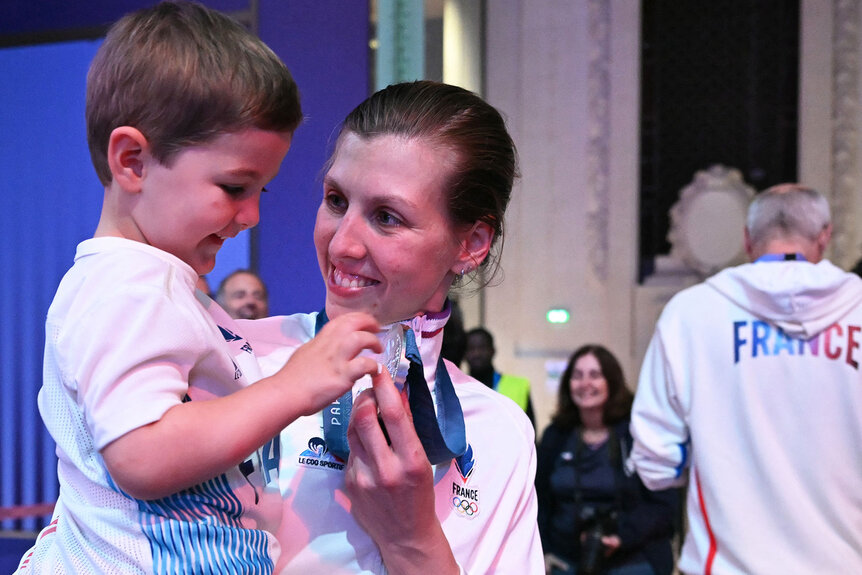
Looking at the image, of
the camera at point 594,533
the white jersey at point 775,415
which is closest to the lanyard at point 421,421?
the white jersey at point 775,415

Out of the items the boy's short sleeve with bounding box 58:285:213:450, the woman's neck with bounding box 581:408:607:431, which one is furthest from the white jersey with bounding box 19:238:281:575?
the woman's neck with bounding box 581:408:607:431

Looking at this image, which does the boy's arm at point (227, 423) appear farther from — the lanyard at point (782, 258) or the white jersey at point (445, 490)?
the lanyard at point (782, 258)

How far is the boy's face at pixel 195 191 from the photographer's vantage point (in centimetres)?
112

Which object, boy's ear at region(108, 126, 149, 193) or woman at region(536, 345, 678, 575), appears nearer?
boy's ear at region(108, 126, 149, 193)

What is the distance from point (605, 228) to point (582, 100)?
3.22ft

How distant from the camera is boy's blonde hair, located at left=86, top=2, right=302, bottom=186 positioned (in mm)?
1113

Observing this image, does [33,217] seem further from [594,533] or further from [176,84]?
[176,84]

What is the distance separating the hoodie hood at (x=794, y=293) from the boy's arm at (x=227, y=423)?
228 cm

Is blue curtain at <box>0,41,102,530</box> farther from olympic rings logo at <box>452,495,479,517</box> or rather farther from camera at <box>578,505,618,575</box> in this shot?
olympic rings logo at <box>452,495,479,517</box>

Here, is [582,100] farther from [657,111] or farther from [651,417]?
[651,417]

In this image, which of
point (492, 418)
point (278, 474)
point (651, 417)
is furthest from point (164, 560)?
point (651, 417)

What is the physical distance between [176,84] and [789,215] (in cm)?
258

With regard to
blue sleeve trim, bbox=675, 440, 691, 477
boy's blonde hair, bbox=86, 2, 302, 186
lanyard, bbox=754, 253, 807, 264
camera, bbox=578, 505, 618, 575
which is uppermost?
boy's blonde hair, bbox=86, 2, 302, 186

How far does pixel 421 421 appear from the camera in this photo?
1307 millimetres
